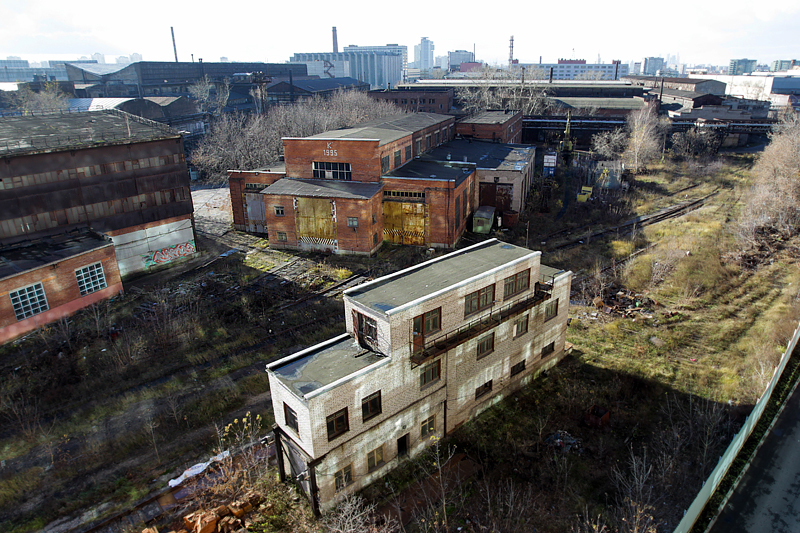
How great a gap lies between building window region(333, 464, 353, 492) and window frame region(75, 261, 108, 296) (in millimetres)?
19055

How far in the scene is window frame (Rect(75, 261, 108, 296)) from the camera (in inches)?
992

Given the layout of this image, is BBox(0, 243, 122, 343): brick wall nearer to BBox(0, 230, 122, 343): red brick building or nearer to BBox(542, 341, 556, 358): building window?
BBox(0, 230, 122, 343): red brick building

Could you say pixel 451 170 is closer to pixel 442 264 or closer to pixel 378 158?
pixel 378 158

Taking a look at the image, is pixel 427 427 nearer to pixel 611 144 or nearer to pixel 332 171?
pixel 332 171

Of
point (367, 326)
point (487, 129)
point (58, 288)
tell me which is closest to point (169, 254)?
point (58, 288)

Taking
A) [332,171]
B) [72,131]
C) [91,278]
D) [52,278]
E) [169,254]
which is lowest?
[169,254]

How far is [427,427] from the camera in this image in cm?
1692

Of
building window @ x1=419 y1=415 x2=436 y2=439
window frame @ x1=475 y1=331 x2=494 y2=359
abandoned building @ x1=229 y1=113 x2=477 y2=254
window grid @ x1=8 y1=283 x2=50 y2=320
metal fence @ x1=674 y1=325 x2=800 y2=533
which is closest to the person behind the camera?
metal fence @ x1=674 y1=325 x2=800 y2=533

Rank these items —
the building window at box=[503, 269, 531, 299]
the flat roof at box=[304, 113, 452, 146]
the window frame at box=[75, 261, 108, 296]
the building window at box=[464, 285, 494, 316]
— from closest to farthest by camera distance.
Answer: the building window at box=[464, 285, 494, 316] → the building window at box=[503, 269, 531, 299] → the window frame at box=[75, 261, 108, 296] → the flat roof at box=[304, 113, 452, 146]

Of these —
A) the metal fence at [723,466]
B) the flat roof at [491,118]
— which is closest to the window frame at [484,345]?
the metal fence at [723,466]

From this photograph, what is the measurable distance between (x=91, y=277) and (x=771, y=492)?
30.9 metres

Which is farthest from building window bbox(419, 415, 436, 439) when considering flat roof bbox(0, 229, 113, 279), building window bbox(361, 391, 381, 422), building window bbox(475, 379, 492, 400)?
flat roof bbox(0, 229, 113, 279)

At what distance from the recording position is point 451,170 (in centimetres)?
3781

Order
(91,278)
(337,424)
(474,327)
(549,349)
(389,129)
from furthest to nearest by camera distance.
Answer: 1. (389,129)
2. (91,278)
3. (549,349)
4. (474,327)
5. (337,424)
